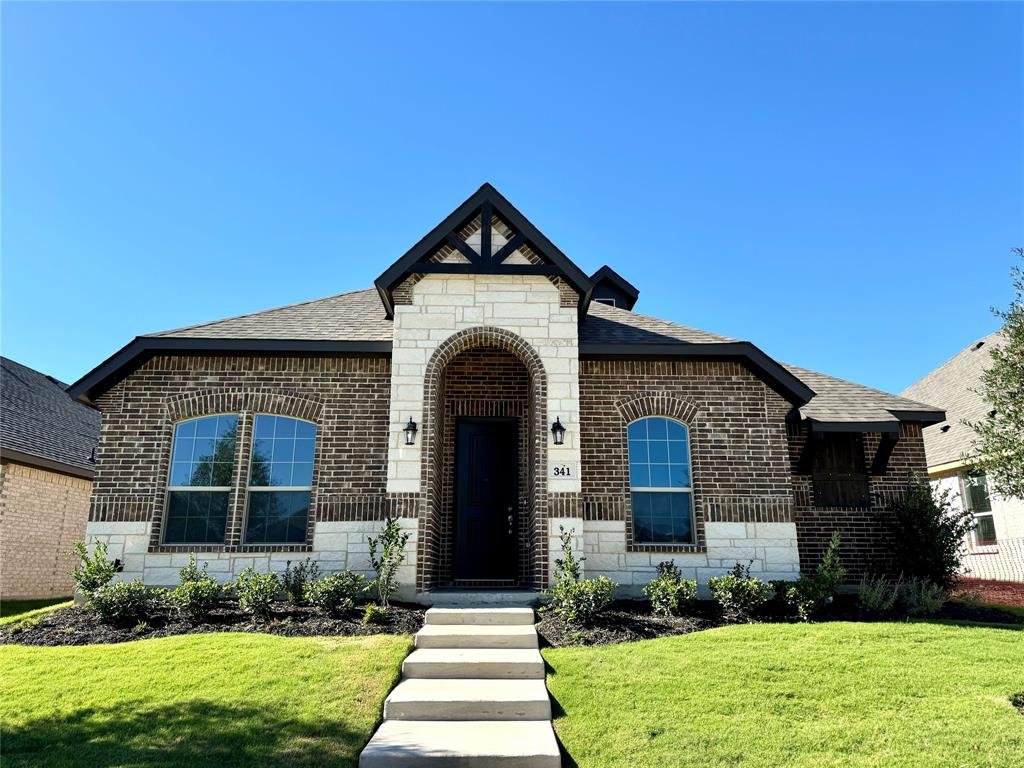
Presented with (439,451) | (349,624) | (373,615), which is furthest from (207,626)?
(439,451)

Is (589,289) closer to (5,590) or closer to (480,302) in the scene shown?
(480,302)

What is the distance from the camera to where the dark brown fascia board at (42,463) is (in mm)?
13711

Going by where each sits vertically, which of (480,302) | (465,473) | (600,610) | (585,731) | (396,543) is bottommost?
(585,731)

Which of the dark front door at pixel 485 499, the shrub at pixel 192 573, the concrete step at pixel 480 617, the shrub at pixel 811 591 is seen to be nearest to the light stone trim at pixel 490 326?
the dark front door at pixel 485 499

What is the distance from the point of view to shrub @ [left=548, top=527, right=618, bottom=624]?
8477 millimetres

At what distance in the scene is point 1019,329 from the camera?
9.43 m

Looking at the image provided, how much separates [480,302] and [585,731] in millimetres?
6669

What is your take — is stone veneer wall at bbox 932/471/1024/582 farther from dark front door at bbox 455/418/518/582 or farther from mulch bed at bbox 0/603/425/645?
mulch bed at bbox 0/603/425/645

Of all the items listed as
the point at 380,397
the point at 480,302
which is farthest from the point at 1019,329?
the point at 380,397

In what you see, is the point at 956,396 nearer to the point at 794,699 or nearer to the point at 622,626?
the point at 622,626

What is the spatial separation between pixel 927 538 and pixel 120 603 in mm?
11440

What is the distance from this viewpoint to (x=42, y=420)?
1675 cm

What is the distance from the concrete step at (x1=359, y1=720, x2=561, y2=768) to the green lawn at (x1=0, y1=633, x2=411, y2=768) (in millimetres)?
203

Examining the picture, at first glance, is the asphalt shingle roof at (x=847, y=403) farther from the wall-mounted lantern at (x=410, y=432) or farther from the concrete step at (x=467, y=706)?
the concrete step at (x=467, y=706)
